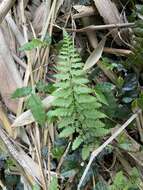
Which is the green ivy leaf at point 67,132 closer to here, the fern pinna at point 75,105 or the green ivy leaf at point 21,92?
the fern pinna at point 75,105

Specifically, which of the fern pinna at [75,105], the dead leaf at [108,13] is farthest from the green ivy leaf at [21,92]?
the dead leaf at [108,13]

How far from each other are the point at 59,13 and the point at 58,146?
553mm

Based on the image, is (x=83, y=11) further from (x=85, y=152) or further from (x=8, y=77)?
(x=85, y=152)

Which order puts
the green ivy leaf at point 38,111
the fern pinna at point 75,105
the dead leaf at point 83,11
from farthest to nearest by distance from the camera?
the dead leaf at point 83,11 < the green ivy leaf at point 38,111 < the fern pinna at point 75,105

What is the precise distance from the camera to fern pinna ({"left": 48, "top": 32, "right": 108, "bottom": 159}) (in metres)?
1.50

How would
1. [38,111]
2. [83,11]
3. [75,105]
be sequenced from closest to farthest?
[75,105] < [38,111] < [83,11]

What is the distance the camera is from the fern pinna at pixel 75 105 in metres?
1.50

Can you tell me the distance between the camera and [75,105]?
152 centimetres

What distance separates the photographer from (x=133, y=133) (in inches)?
67.8

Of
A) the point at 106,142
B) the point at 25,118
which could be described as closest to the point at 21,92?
the point at 25,118

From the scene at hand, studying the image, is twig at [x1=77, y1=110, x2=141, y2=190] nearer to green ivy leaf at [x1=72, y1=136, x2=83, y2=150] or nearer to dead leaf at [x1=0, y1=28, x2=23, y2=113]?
green ivy leaf at [x1=72, y1=136, x2=83, y2=150]

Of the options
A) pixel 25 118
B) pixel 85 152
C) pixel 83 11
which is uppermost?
pixel 83 11

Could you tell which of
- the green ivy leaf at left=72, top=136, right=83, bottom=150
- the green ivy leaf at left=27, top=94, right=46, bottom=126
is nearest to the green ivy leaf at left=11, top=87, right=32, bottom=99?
the green ivy leaf at left=27, top=94, right=46, bottom=126

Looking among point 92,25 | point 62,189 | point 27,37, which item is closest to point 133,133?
point 62,189
